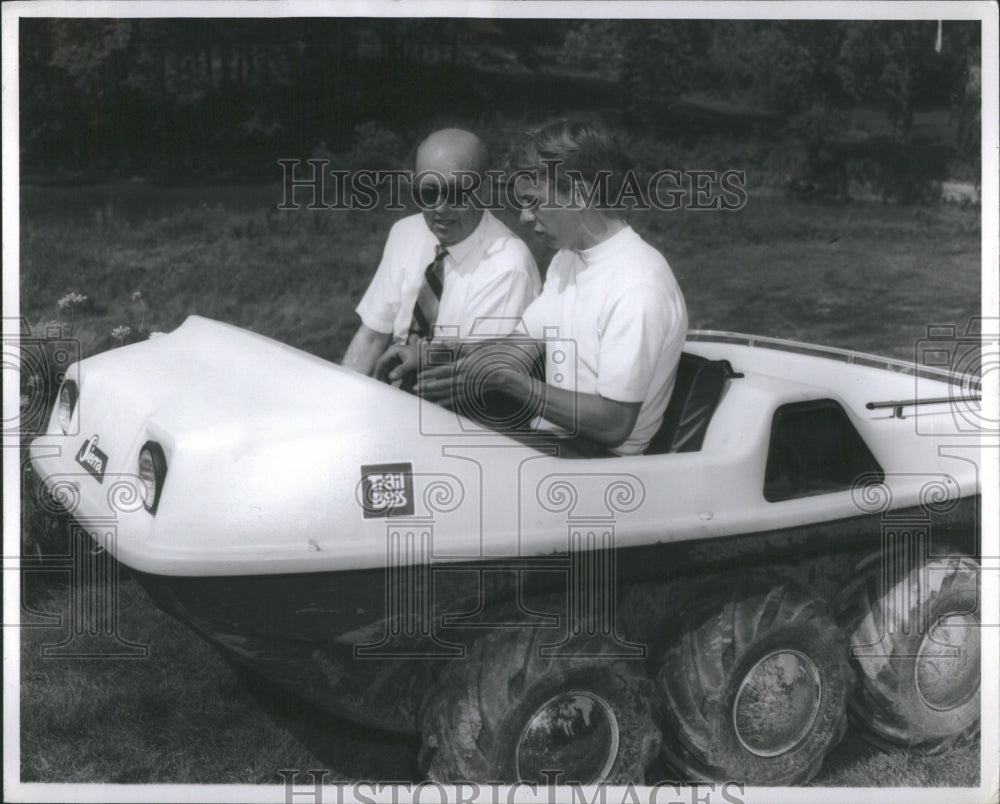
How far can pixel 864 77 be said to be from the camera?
3.45 m

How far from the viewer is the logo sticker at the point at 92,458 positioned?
10.6 feet

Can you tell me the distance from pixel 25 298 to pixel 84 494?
0.64 meters

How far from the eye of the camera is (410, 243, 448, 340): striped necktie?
3.38 metres

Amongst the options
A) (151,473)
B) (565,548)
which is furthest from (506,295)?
(151,473)

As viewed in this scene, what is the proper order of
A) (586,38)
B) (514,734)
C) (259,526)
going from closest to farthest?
(259,526)
(514,734)
(586,38)

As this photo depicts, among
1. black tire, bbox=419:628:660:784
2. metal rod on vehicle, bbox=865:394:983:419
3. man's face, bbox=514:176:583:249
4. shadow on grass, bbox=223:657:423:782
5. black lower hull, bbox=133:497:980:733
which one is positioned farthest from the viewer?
metal rod on vehicle, bbox=865:394:983:419

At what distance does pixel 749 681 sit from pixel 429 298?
4.52 ft

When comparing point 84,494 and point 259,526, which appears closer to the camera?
point 259,526

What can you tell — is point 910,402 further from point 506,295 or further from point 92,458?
point 92,458

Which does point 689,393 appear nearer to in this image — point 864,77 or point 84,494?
point 864,77

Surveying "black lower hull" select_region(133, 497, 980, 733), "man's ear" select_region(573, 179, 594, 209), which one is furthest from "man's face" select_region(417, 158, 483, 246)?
"black lower hull" select_region(133, 497, 980, 733)

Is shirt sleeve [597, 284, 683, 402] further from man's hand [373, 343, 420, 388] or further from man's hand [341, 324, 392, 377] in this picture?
man's hand [341, 324, 392, 377]

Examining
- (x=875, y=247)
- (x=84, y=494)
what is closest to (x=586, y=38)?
(x=875, y=247)

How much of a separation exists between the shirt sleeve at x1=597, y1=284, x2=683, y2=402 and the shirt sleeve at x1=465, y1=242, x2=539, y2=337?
0.80 ft
